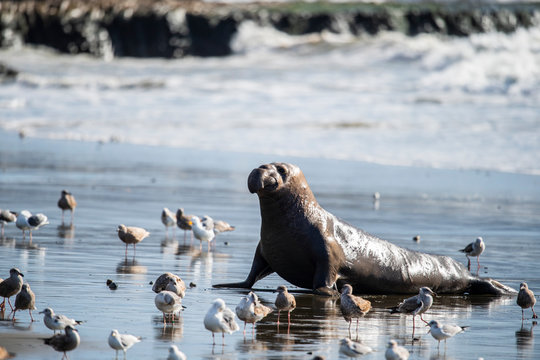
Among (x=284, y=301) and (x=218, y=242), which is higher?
(x=218, y=242)

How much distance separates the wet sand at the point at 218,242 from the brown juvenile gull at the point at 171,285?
0.15m

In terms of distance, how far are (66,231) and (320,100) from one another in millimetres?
22030

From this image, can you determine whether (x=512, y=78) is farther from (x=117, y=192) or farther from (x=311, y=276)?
(x=311, y=276)

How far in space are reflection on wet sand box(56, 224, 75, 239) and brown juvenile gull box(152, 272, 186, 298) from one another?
3772mm

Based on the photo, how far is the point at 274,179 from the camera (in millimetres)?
9352

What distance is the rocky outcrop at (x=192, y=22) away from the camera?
53.1 m

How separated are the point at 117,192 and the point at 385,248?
298 inches

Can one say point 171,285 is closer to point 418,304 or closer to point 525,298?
point 418,304

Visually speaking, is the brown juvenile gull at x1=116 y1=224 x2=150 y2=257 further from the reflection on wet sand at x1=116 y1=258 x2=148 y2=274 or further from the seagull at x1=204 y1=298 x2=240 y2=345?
the seagull at x1=204 y1=298 x2=240 y2=345

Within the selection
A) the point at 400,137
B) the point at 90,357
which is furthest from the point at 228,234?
the point at 400,137

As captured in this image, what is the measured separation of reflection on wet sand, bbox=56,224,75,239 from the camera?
1215cm

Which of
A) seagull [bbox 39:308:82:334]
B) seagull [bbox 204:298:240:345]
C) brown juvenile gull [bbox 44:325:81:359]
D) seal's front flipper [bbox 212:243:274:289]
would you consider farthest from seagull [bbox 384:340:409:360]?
seal's front flipper [bbox 212:243:274:289]

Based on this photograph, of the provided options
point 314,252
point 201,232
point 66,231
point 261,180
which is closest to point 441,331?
point 314,252

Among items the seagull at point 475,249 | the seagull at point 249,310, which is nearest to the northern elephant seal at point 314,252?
the seagull at point 475,249
